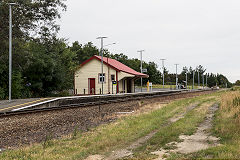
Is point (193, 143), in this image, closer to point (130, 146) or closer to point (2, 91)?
point (130, 146)

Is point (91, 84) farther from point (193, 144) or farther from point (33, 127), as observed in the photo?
point (193, 144)

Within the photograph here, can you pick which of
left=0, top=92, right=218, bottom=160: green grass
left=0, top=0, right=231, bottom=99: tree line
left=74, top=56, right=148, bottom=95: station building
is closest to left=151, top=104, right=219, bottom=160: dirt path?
left=0, top=92, right=218, bottom=160: green grass

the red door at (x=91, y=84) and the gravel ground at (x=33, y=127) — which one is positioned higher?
the red door at (x=91, y=84)

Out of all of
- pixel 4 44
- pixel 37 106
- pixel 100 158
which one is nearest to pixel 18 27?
pixel 4 44

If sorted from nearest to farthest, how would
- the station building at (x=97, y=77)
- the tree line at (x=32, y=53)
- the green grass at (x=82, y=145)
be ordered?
the green grass at (x=82, y=145) → the tree line at (x=32, y=53) → the station building at (x=97, y=77)

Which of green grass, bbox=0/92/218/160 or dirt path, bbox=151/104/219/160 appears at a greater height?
dirt path, bbox=151/104/219/160

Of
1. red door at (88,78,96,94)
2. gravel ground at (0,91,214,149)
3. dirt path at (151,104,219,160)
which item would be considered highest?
red door at (88,78,96,94)

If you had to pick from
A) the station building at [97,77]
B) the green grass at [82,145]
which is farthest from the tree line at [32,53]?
the green grass at [82,145]

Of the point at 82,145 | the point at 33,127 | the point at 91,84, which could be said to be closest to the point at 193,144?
the point at 82,145

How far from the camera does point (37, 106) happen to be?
58.1ft

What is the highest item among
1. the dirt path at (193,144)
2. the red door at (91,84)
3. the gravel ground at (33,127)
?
the red door at (91,84)

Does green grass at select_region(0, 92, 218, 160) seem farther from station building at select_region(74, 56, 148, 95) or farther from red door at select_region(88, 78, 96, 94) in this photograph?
red door at select_region(88, 78, 96, 94)

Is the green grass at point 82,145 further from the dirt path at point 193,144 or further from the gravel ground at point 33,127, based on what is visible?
the gravel ground at point 33,127

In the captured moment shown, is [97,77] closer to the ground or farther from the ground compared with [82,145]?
farther from the ground
